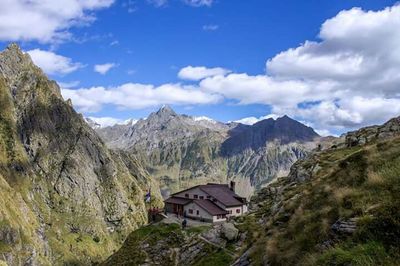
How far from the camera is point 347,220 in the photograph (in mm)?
18406

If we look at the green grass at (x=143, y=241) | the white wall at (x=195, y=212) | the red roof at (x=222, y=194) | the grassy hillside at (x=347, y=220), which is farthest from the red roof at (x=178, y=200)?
the grassy hillside at (x=347, y=220)

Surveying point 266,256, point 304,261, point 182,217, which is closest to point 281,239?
point 266,256

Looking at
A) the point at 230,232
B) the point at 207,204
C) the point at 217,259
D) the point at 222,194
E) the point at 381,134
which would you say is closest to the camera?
the point at 217,259

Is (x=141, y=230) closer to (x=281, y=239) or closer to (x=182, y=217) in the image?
(x=182, y=217)

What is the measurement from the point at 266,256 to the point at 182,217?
70786mm

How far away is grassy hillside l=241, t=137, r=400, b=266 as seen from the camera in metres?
15.4

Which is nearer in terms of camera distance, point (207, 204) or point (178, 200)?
point (207, 204)

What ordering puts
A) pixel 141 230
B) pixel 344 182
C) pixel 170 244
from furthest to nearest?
1. pixel 141 230
2. pixel 170 244
3. pixel 344 182

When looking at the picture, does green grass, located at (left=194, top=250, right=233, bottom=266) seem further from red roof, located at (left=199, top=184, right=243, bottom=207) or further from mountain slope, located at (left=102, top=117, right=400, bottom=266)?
red roof, located at (left=199, top=184, right=243, bottom=207)

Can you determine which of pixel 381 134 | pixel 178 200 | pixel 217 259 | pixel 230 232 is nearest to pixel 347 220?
pixel 217 259

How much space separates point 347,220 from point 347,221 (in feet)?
0.24

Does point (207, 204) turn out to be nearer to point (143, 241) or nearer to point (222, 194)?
point (222, 194)

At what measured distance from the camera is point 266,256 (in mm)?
22016

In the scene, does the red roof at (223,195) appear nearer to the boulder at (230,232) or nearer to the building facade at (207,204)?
the building facade at (207,204)
